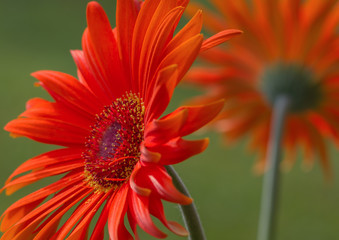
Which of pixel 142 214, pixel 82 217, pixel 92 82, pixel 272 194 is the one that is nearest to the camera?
pixel 142 214

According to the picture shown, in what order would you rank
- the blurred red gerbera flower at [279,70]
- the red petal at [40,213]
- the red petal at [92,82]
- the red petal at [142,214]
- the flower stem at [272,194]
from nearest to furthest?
the red petal at [142,214] < the red petal at [40,213] < the red petal at [92,82] < the flower stem at [272,194] < the blurred red gerbera flower at [279,70]

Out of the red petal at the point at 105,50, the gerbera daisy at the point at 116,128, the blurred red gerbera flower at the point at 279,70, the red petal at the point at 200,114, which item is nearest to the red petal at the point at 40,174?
the gerbera daisy at the point at 116,128

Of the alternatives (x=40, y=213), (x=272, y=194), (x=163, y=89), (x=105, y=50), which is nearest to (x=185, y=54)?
(x=163, y=89)

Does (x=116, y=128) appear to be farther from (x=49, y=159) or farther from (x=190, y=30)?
(x=190, y=30)

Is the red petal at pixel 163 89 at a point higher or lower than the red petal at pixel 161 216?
higher

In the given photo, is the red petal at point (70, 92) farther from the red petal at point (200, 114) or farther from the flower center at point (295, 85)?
the flower center at point (295, 85)

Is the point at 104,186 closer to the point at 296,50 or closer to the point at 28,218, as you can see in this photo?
the point at 28,218

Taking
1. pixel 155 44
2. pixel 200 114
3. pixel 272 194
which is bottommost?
pixel 272 194
